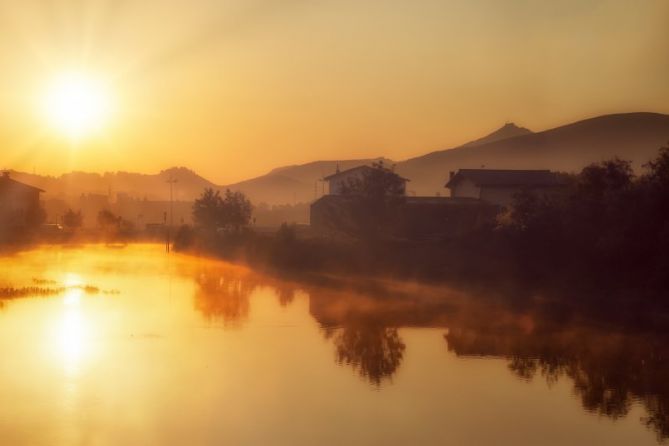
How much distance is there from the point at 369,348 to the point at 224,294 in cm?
1193

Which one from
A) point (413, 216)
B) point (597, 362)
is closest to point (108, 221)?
point (413, 216)

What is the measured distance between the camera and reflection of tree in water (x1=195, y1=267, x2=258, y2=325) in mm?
27359

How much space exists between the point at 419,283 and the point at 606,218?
8.23m

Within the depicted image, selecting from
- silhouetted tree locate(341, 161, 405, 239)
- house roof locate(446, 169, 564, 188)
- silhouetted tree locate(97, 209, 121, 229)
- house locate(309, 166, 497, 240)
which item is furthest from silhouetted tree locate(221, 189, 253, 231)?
silhouetted tree locate(341, 161, 405, 239)

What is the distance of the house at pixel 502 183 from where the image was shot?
→ 192ft

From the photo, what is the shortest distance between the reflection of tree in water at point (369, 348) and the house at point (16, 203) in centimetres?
4734

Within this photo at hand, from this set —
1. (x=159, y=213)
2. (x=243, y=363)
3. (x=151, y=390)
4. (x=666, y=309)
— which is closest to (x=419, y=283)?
(x=666, y=309)

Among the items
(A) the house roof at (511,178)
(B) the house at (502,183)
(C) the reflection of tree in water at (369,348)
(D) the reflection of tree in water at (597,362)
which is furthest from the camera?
(A) the house roof at (511,178)

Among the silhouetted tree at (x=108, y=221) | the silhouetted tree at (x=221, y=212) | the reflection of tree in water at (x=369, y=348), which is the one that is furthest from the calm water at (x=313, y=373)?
the silhouetted tree at (x=108, y=221)

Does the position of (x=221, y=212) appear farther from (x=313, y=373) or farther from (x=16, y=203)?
(x=313, y=373)

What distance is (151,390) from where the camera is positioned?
54.3ft

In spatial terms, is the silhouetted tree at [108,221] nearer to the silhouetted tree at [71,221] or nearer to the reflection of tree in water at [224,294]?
the silhouetted tree at [71,221]

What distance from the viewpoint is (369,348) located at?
71.1 ft

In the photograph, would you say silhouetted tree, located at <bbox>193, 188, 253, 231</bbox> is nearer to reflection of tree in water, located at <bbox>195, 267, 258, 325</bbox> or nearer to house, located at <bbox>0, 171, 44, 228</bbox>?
house, located at <bbox>0, 171, 44, 228</bbox>
